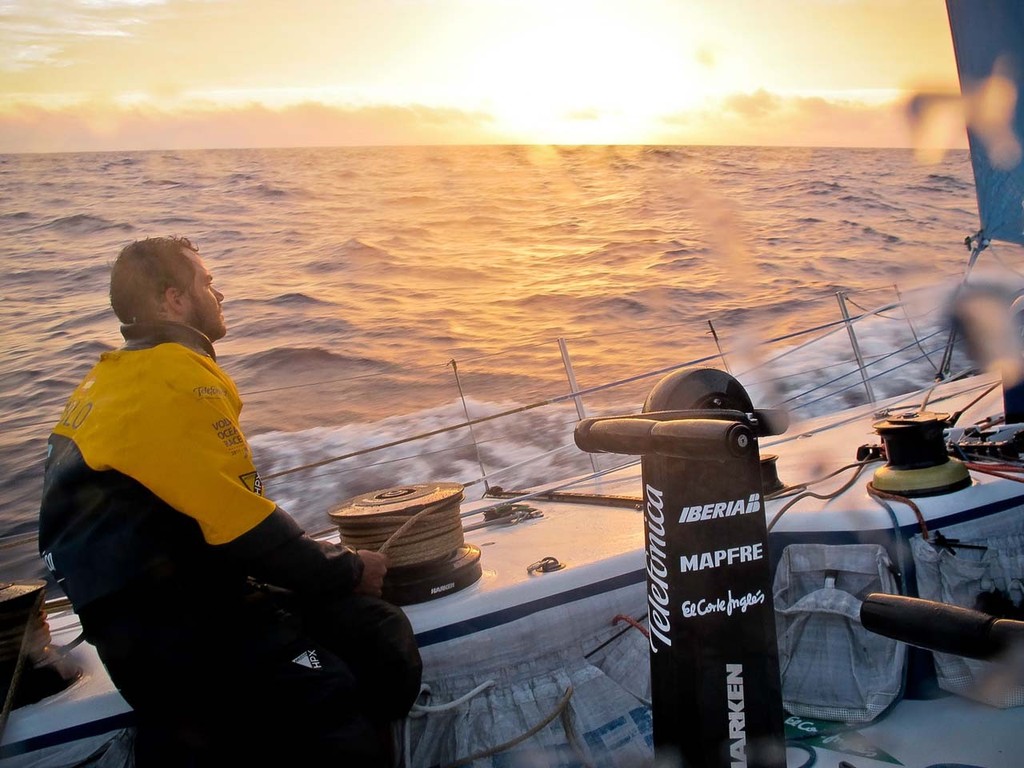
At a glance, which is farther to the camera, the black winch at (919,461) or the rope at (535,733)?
the black winch at (919,461)

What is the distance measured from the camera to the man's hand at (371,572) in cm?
231

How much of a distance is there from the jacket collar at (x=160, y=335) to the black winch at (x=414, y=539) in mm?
687

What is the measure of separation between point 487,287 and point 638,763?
868 centimetres

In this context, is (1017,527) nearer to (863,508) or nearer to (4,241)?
(863,508)

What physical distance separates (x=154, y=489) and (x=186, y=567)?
189mm

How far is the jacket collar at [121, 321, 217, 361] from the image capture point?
204 centimetres

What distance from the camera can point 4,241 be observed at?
11727 millimetres

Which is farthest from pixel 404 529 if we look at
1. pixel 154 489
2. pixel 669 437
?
pixel 669 437

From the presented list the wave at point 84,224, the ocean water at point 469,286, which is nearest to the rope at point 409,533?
the ocean water at point 469,286

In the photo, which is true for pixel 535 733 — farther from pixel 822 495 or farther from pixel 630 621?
pixel 822 495

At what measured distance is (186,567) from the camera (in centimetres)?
195

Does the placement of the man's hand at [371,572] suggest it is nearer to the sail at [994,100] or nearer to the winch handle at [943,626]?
the winch handle at [943,626]

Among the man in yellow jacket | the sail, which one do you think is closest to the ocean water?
the sail

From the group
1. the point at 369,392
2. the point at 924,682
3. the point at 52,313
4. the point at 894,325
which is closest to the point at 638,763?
the point at 924,682
